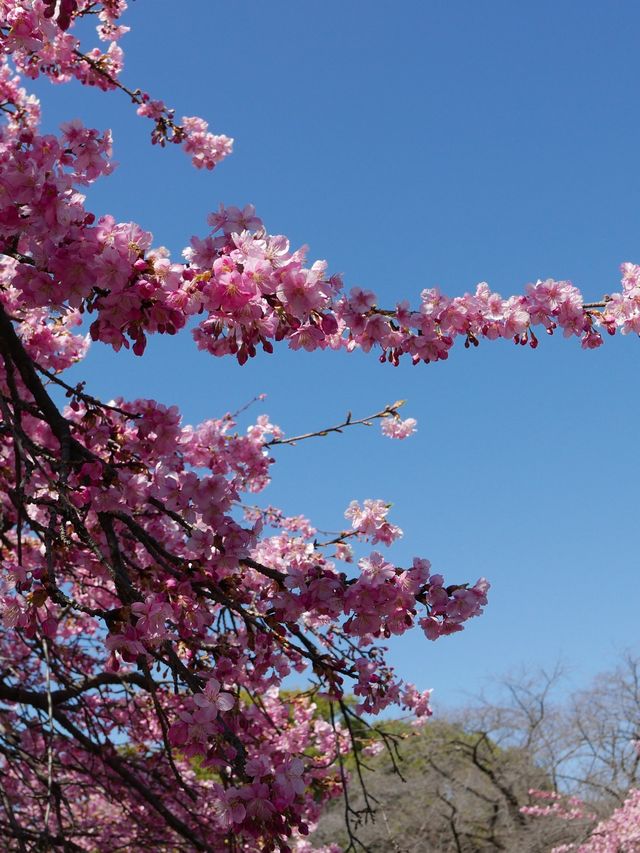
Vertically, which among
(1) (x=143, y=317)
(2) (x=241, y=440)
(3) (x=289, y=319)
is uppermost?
(2) (x=241, y=440)

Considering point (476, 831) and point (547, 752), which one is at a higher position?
point (547, 752)

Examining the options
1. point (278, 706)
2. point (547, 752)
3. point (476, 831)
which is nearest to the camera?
point (278, 706)

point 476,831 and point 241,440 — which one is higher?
point 241,440

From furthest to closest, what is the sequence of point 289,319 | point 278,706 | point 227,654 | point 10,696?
point 278,706
point 10,696
point 227,654
point 289,319

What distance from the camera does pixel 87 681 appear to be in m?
4.53

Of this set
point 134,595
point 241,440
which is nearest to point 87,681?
point 241,440

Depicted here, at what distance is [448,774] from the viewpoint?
12.9 metres

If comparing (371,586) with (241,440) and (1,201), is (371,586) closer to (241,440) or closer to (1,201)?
(1,201)

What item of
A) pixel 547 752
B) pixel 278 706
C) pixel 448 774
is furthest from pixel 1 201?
pixel 547 752

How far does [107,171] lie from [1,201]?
33.1 inches

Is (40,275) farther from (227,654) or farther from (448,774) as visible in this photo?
(448,774)

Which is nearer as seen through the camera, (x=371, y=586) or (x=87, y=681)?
(x=371, y=586)

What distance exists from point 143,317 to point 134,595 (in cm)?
76

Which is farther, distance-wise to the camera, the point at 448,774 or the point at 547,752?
the point at 547,752
